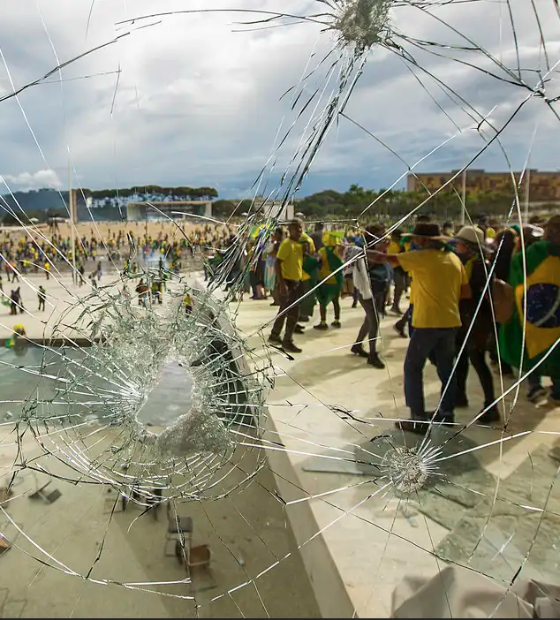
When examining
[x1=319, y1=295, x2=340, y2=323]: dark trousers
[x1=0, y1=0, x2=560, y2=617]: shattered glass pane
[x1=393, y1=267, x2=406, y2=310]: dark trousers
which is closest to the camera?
[x1=0, y1=0, x2=560, y2=617]: shattered glass pane

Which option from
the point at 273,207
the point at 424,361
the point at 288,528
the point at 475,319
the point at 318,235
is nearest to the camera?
the point at 273,207

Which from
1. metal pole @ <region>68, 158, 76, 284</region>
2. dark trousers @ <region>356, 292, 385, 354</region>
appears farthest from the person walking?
metal pole @ <region>68, 158, 76, 284</region>

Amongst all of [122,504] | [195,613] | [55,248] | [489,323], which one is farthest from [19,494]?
[489,323]

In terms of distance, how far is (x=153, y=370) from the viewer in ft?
4.22

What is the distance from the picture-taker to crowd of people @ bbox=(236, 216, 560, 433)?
1479 mm

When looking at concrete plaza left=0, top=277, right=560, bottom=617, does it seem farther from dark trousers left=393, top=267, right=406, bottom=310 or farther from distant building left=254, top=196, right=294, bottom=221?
dark trousers left=393, top=267, right=406, bottom=310

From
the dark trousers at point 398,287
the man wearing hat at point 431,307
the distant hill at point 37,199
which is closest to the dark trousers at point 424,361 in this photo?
the man wearing hat at point 431,307

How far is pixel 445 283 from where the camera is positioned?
1597 millimetres

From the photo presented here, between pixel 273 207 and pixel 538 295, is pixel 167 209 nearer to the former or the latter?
pixel 273 207

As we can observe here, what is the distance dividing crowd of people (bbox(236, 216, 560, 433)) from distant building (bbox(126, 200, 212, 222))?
9.9 inches

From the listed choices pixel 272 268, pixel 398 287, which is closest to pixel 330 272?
pixel 272 268

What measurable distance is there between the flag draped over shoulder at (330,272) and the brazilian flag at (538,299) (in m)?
0.62

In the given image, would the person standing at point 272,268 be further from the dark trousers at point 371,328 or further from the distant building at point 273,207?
the dark trousers at point 371,328

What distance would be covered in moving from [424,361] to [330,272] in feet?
1.74
